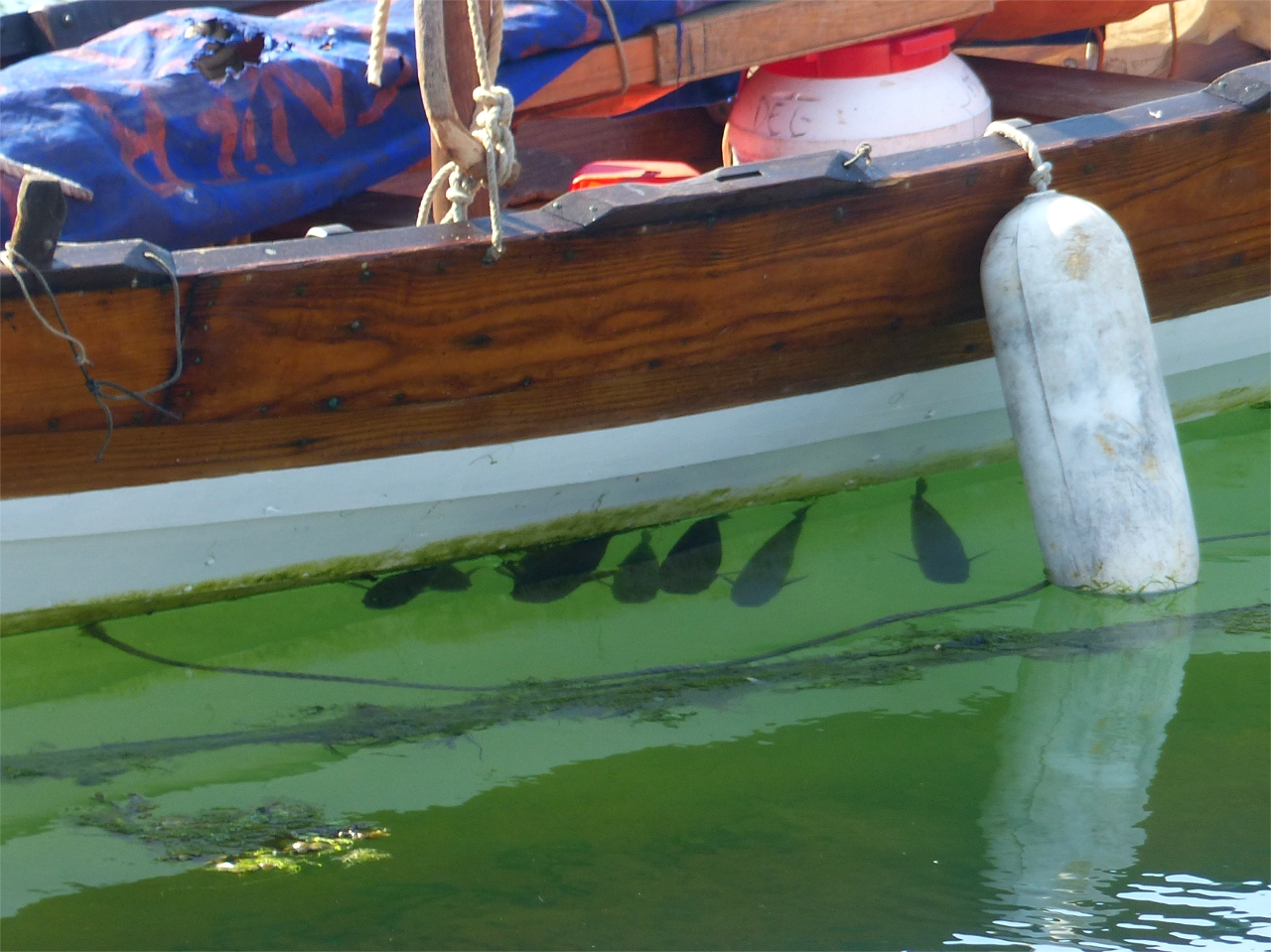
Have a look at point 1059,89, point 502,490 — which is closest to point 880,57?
point 1059,89

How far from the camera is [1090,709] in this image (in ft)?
7.66

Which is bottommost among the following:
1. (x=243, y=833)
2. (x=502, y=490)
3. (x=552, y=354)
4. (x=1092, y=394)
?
(x=243, y=833)

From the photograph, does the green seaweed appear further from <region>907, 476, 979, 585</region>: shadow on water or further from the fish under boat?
the fish under boat

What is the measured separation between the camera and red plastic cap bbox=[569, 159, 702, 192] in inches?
110

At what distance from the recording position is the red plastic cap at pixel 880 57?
2979mm

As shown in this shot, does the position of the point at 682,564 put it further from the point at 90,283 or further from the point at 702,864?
the point at 90,283

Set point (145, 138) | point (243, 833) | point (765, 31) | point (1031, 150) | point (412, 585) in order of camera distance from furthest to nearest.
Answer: point (765, 31)
point (412, 585)
point (1031, 150)
point (145, 138)
point (243, 833)

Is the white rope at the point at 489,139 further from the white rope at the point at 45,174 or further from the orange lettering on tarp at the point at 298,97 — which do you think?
the white rope at the point at 45,174

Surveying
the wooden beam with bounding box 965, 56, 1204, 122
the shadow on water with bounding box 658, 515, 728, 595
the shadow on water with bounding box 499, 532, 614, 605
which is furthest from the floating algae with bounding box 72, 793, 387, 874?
the wooden beam with bounding box 965, 56, 1204, 122

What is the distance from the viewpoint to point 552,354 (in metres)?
2.46

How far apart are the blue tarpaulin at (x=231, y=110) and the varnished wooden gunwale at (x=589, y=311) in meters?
0.33

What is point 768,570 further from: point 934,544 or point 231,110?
point 231,110

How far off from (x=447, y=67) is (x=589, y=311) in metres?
0.51

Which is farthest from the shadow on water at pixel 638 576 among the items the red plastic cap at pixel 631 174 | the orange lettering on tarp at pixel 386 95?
the orange lettering on tarp at pixel 386 95
